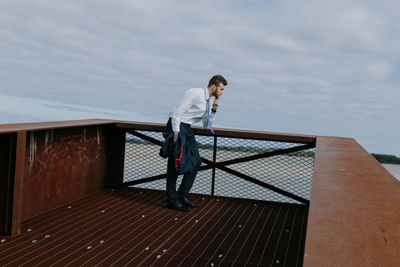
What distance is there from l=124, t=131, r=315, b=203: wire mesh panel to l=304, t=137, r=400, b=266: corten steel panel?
3.25m

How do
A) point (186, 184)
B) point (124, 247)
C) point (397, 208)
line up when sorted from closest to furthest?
point (397, 208) → point (124, 247) → point (186, 184)

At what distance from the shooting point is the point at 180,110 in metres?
4.71

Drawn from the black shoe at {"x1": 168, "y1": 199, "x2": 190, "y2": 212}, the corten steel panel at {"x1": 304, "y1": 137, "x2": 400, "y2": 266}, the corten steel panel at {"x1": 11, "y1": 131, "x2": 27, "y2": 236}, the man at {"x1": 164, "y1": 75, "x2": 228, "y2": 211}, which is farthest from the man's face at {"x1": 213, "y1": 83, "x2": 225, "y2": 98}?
the corten steel panel at {"x1": 304, "y1": 137, "x2": 400, "y2": 266}

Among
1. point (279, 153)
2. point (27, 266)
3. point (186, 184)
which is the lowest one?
point (27, 266)

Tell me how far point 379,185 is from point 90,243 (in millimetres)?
2318

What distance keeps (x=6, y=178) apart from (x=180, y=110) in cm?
181

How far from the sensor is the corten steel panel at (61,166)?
4.22 m

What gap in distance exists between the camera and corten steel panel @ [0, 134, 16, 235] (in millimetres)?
3598

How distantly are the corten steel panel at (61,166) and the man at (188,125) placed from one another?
101 cm

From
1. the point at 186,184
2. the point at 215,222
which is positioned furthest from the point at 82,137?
A: the point at 215,222

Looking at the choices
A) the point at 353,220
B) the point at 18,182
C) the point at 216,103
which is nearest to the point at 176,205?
the point at 216,103

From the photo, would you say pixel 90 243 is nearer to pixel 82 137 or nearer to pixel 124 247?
pixel 124 247

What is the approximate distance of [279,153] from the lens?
228 inches

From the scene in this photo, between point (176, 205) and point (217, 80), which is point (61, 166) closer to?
point (176, 205)
